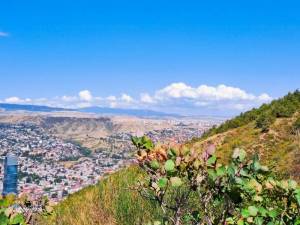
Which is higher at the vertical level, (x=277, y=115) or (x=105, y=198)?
(x=277, y=115)

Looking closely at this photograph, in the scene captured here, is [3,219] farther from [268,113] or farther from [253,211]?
[268,113]

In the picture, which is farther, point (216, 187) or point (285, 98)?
point (285, 98)

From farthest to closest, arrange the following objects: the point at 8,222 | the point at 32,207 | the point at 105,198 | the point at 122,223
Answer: the point at 105,198
the point at 122,223
the point at 32,207
the point at 8,222

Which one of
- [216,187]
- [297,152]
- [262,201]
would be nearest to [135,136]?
[216,187]

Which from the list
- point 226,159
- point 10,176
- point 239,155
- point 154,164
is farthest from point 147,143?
point 226,159

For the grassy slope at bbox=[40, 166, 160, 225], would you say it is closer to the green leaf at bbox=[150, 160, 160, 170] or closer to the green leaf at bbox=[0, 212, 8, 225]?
the green leaf at bbox=[150, 160, 160, 170]

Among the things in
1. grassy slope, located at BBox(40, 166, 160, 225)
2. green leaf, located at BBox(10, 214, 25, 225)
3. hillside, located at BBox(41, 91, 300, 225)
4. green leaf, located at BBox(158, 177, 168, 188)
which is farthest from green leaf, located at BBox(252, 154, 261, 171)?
grassy slope, located at BBox(40, 166, 160, 225)

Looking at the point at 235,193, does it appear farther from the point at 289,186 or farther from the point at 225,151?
the point at 225,151
